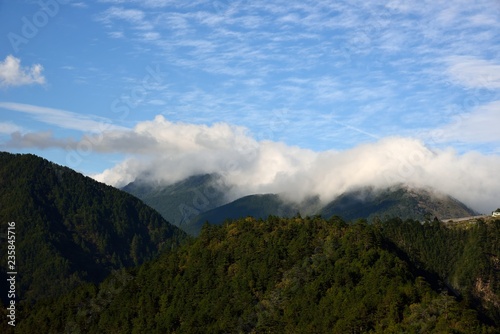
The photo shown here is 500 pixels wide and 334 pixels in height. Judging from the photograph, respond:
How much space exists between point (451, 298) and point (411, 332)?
60.8 ft

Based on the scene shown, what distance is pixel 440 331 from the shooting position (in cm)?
17275

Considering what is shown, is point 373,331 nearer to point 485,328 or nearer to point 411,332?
point 411,332

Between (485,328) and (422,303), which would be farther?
(422,303)

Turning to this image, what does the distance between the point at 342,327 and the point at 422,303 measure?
77.7 ft

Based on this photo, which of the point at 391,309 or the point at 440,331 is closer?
the point at 440,331

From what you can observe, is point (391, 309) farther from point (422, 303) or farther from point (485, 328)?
point (485, 328)

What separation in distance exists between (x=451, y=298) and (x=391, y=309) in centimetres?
1635

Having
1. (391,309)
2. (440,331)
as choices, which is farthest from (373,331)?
(440,331)

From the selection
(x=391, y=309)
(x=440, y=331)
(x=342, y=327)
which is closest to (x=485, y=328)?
(x=440, y=331)

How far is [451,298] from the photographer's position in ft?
616

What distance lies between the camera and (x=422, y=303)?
187625mm

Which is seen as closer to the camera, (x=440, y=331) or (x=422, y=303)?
(x=440, y=331)

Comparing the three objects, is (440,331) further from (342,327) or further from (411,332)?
(342,327)

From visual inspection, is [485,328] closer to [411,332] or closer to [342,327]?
[411,332]
